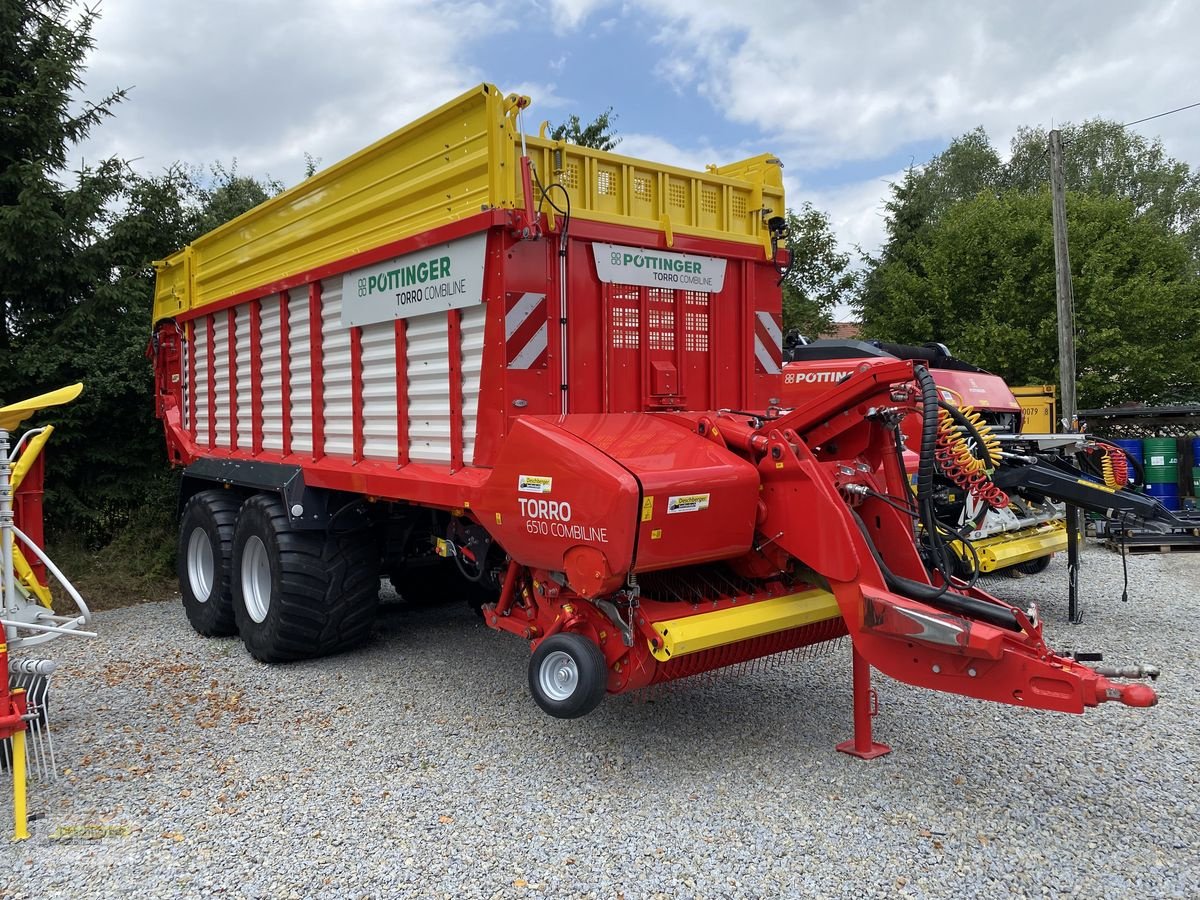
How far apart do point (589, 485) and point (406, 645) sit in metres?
3.26

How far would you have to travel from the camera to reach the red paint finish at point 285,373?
585cm

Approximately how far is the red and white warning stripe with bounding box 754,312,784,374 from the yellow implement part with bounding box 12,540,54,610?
3.71 metres

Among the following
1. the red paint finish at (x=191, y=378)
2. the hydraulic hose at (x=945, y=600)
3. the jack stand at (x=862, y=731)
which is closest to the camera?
the hydraulic hose at (x=945, y=600)

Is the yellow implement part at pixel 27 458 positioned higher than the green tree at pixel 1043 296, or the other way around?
the green tree at pixel 1043 296

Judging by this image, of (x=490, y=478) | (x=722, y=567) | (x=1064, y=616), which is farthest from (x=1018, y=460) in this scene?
(x=490, y=478)

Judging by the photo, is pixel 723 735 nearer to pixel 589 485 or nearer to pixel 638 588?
pixel 638 588

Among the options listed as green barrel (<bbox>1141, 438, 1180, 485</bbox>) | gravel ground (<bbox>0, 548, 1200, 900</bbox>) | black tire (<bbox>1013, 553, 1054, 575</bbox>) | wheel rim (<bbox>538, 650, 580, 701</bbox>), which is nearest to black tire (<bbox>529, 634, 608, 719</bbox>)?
wheel rim (<bbox>538, 650, 580, 701</bbox>)

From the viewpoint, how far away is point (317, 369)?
18.1 feet

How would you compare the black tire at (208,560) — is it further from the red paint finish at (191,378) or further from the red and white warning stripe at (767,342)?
the red and white warning stripe at (767,342)

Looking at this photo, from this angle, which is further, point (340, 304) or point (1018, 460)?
point (1018, 460)

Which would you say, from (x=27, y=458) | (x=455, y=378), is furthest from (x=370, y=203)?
(x=27, y=458)

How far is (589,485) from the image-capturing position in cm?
347

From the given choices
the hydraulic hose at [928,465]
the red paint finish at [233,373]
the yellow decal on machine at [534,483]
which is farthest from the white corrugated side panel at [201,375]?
the hydraulic hose at [928,465]

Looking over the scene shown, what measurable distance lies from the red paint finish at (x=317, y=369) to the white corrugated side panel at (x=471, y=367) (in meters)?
1.56
